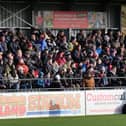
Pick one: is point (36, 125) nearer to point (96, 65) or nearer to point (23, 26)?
point (96, 65)

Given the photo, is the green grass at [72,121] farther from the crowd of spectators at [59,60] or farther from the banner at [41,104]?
the crowd of spectators at [59,60]

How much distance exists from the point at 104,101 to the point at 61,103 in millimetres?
2065

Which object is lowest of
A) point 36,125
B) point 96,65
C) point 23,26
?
point 36,125

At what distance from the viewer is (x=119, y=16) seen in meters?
32.5

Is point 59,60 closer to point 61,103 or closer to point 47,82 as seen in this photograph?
point 47,82

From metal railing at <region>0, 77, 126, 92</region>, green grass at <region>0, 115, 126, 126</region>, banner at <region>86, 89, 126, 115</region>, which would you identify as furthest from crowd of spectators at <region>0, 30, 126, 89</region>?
green grass at <region>0, 115, 126, 126</region>

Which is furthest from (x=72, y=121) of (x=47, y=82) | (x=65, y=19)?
(x=65, y=19)

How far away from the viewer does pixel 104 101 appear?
25.0 metres

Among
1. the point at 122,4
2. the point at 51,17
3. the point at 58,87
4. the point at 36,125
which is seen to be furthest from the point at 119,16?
the point at 36,125

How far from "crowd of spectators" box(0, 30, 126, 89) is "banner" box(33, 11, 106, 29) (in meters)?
0.78

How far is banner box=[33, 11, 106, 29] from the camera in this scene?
3050 cm

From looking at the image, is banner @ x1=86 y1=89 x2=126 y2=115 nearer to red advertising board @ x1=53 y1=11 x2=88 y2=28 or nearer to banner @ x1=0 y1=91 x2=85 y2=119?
banner @ x1=0 y1=91 x2=85 y2=119

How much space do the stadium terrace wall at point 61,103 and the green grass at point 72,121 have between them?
816 mm

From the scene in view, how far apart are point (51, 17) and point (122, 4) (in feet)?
14.5
